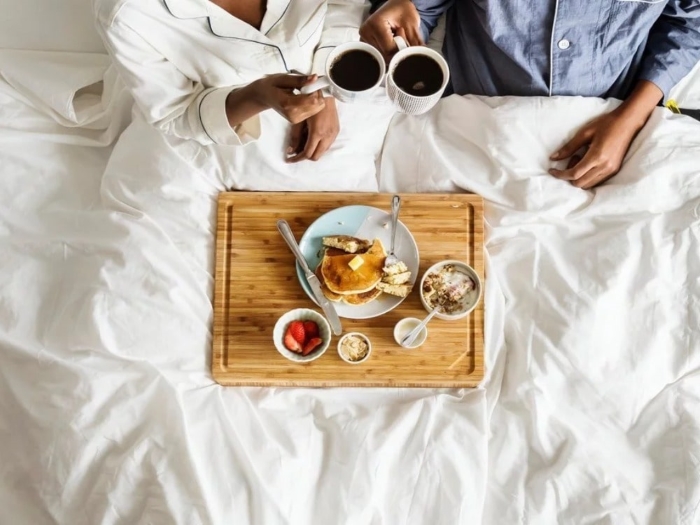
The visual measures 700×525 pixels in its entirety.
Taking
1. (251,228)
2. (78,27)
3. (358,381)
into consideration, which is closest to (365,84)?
(251,228)

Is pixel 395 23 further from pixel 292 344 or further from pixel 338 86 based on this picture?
pixel 292 344

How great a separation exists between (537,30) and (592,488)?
2.72ft

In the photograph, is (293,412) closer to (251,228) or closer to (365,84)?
(251,228)

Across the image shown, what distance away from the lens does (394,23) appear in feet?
3.76

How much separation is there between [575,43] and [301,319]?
73 centimetres

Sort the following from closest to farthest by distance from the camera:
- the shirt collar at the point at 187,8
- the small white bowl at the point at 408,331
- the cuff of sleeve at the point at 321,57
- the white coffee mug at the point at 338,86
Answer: the white coffee mug at the point at 338,86 → the shirt collar at the point at 187,8 → the small white bowl at the point at 408,331 → the cuff of sleeve at the point at 321,57

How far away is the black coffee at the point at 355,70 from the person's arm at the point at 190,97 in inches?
2.5

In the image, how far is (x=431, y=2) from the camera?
1.27 m

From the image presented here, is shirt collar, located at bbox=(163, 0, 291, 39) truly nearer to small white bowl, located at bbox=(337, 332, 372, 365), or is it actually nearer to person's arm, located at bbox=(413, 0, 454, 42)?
person's arm, located at bbox=(413, 0, 454, 42)

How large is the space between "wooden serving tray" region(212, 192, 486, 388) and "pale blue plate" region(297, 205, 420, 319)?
26 millimetres

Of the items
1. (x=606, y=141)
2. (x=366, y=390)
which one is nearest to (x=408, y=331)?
(x=366, y=390)

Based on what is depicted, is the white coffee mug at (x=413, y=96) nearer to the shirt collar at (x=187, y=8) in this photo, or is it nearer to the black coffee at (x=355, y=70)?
the black coffee at (x=355, y=70)

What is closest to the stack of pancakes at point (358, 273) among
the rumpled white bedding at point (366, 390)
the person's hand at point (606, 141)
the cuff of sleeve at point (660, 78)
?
the rumpled white bedding at point (366, 390)

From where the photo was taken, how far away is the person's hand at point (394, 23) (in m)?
1.10
